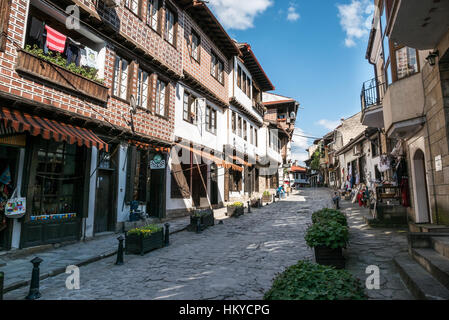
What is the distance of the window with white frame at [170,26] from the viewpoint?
12.7 meters

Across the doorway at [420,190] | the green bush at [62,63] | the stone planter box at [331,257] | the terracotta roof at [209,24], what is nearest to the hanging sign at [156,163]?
the green bush at [62,63]

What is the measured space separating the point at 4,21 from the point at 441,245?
420 inches

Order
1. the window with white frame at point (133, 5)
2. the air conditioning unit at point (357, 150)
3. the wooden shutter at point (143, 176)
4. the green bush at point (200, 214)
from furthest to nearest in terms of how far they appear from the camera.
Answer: the air conditioning unit at point (357, 150)
the wooden shutter at point (143, 176)
the green bush at point (200, 214)
the window with white frame at point (133, 5)

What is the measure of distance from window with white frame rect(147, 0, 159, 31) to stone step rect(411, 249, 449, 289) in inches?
472

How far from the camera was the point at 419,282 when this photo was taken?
4047mm

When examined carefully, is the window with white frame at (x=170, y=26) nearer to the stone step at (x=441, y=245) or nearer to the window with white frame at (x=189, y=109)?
the window with white frame at (x=189, y=109)

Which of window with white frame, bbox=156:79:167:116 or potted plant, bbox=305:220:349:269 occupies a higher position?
window with white frame, bbox=156:79:167:116

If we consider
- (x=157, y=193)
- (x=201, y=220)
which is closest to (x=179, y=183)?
(x=157, y=193)

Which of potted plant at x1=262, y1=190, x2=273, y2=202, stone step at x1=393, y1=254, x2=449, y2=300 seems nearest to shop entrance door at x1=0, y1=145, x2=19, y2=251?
stone step at x1=393, y1=254, x2=449, y2=300

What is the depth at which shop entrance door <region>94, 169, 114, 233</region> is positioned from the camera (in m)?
9.50

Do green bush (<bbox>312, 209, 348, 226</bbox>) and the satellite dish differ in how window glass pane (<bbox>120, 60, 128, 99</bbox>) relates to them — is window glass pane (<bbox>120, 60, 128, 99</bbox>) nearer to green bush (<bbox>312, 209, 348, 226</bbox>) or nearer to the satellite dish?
the satellite dish

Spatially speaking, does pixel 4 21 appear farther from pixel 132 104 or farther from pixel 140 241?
pixel 140 241

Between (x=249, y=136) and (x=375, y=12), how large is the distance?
43.7ft

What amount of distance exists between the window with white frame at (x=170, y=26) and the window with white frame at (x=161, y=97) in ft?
7.07
